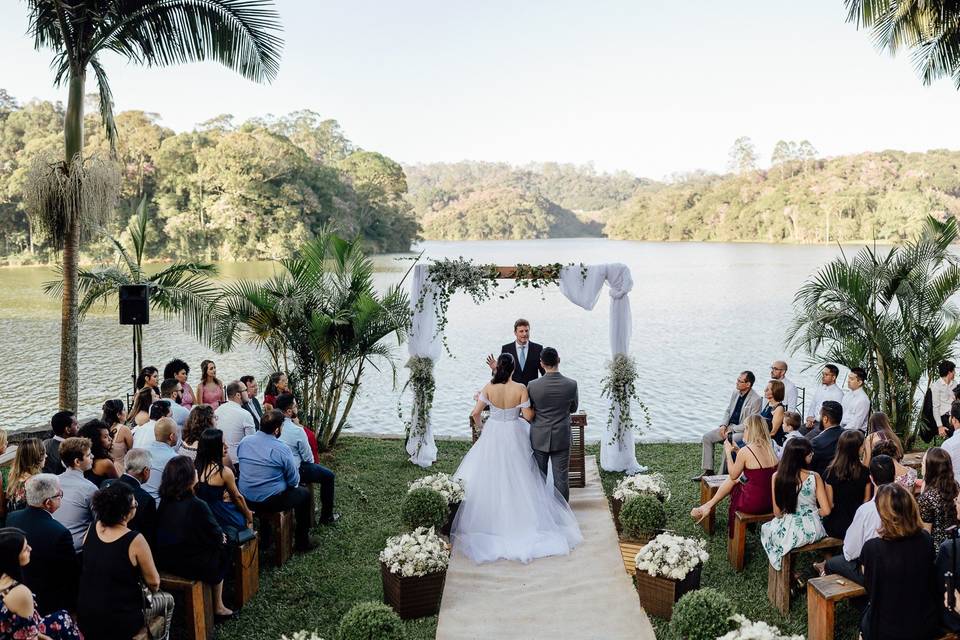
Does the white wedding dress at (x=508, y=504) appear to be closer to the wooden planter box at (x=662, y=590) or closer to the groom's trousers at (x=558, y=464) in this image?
the groom's trousers at (x=558, y=464)

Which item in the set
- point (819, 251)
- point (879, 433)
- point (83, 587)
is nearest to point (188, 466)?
point (83, 587)

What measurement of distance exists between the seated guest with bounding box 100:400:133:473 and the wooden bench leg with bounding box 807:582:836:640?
5.39 m

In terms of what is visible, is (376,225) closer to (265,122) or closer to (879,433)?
(265,122)

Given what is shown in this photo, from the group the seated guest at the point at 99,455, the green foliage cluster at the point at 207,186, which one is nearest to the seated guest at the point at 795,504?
the seated guest at the point at 99,455

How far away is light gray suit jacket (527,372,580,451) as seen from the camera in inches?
280

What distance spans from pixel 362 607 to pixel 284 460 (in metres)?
2.31

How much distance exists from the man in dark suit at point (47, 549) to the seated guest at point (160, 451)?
1.26m

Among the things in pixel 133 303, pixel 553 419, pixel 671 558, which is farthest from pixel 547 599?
pixel 133 303

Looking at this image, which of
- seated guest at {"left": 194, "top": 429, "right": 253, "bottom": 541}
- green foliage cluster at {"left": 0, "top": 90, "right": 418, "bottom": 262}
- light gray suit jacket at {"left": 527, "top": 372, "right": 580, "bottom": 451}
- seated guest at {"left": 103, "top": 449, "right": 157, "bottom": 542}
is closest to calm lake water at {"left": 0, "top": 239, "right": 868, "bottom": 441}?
green foliage cluster at {"left": 0, "top": 90, "right": 418, "bottom": 262}

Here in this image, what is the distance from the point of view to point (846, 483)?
5.64 m

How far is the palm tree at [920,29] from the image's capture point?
12.2 metres

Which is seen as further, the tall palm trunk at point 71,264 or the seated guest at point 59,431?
the tall palm trunk at point 71,264

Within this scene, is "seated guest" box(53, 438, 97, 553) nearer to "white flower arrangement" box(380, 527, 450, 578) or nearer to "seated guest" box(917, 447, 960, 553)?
"white flower arrangement" box(380, 527, 450, 578)

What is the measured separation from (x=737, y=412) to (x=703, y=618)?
15.6 feet
